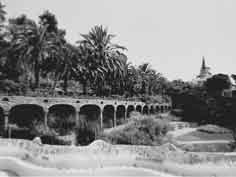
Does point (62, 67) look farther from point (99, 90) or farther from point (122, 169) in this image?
point (122, 169)

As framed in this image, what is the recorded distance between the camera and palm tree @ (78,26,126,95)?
2695 cm

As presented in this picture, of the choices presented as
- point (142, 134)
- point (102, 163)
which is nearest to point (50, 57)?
point (142, 134)

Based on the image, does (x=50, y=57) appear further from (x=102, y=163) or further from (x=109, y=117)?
(x=102, y=163)

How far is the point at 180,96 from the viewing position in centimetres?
4719

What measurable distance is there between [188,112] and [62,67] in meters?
29.7

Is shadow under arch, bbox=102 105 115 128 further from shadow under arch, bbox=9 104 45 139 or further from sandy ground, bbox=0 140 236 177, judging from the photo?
sandy ground, bbox=0 140 236 177

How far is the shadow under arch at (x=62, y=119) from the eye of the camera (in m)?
17.9

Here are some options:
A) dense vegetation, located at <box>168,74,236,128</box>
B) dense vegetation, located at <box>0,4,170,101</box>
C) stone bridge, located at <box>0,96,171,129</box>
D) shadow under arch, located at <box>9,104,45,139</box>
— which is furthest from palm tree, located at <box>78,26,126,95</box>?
dense vegetation, located at <box>168,74,236,128</box>

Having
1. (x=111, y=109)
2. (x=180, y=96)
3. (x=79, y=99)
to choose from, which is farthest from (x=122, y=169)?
(x=180, y=96)

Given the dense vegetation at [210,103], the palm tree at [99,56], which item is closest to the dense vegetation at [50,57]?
the palm tree at [99,56]

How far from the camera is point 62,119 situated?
62.4ft

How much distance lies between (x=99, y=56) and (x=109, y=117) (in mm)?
9799

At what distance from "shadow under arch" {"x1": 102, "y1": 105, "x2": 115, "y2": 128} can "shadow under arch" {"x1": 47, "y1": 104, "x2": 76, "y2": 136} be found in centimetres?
599

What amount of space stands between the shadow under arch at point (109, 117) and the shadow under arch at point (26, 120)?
30.4ft
